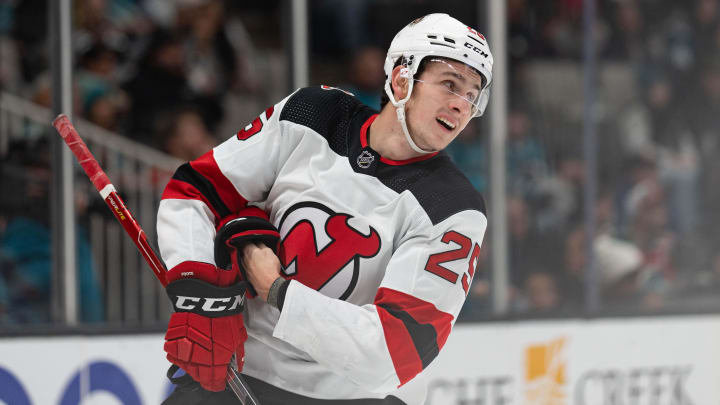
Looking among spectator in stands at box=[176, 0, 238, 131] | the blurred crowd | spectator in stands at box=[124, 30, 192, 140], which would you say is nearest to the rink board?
the blurred crowd

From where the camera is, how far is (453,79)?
1767 millimetres

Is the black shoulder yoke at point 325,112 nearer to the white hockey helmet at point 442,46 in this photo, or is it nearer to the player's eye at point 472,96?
the white hockey helmet at point 442,46

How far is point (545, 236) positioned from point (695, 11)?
1.74 metres

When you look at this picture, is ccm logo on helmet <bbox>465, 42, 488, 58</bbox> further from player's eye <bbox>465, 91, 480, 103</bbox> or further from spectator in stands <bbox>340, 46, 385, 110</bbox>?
spectator in stands <bbox>340, 46, 385, 110</bbox>

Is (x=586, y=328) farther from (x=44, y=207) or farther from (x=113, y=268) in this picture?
(x=44, y=207)

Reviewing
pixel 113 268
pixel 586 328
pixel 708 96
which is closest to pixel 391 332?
pixel 113 268

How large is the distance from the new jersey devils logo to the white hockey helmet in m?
0.25

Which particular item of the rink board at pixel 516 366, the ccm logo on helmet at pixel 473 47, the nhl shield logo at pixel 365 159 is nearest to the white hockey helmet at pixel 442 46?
the ccm logo on helmet at pixel 473 47

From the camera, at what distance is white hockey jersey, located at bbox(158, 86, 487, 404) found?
64.6 inches

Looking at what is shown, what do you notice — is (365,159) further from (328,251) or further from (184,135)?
(184,135)

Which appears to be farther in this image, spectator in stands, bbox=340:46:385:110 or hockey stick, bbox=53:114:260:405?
spectator in stands, bbox=340:46:385:110

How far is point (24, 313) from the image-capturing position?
3.22 m

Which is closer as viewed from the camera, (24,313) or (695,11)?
(24,313)

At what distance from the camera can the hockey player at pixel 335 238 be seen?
1657 millimetres
